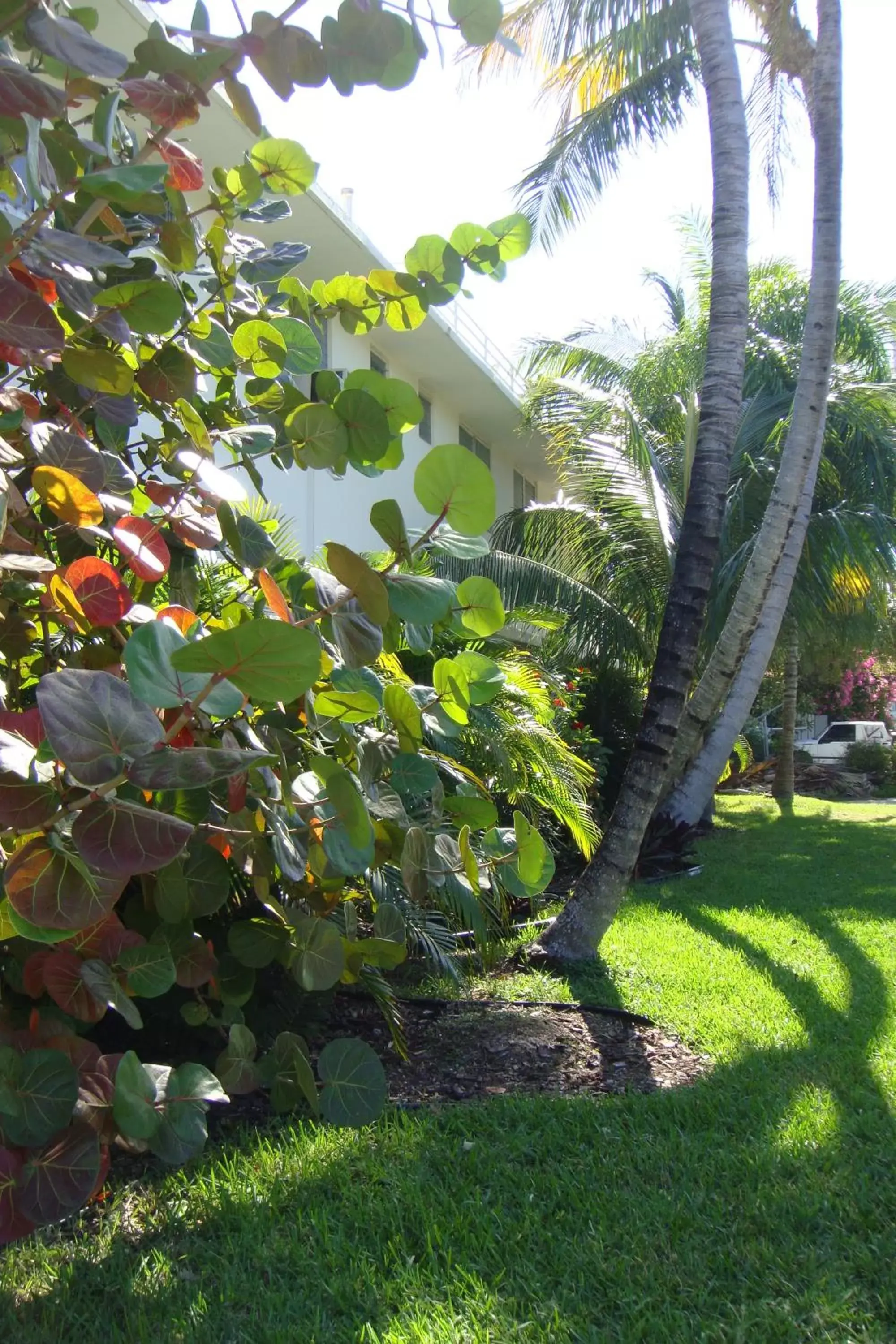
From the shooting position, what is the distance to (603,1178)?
124 inches

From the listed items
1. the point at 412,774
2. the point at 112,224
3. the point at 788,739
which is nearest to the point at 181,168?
the point at 112,224

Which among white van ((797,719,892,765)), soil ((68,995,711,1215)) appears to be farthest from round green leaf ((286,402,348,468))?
white van ((797,719,892,765))

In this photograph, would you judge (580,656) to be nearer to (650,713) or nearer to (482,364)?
(482,364)

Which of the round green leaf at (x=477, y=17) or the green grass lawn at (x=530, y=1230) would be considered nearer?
the round green leaf at (x=477, y=17)

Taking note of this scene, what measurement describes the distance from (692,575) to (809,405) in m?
2.90

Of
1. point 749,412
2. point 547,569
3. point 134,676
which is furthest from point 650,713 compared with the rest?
point 749,412

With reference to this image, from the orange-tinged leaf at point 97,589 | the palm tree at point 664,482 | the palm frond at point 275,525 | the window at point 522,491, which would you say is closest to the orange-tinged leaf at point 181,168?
the palm frond at point 275,525

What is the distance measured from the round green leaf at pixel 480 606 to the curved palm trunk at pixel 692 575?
13.2 ft

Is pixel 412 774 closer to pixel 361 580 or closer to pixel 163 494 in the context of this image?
pixel 361 580

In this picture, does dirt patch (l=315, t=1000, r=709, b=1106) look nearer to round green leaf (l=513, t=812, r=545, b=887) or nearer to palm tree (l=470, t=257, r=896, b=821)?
round green leaf (l=513, t=812, r=545, b=887)

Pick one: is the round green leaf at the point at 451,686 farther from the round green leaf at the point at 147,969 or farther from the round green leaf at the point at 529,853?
the round green leaf at the point at 147,969

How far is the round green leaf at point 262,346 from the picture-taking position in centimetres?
244

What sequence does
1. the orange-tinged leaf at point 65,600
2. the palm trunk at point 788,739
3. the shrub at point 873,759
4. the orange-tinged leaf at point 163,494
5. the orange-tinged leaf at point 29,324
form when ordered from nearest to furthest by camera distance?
the orange-tinged leaf at point 29,324, the orange-tinged leaf at point 65,600, the orange-tinged leaf at point 163,494, the palm trunk at point 788,739, the shrub at point 873,759

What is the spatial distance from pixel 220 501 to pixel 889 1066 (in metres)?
3.68
